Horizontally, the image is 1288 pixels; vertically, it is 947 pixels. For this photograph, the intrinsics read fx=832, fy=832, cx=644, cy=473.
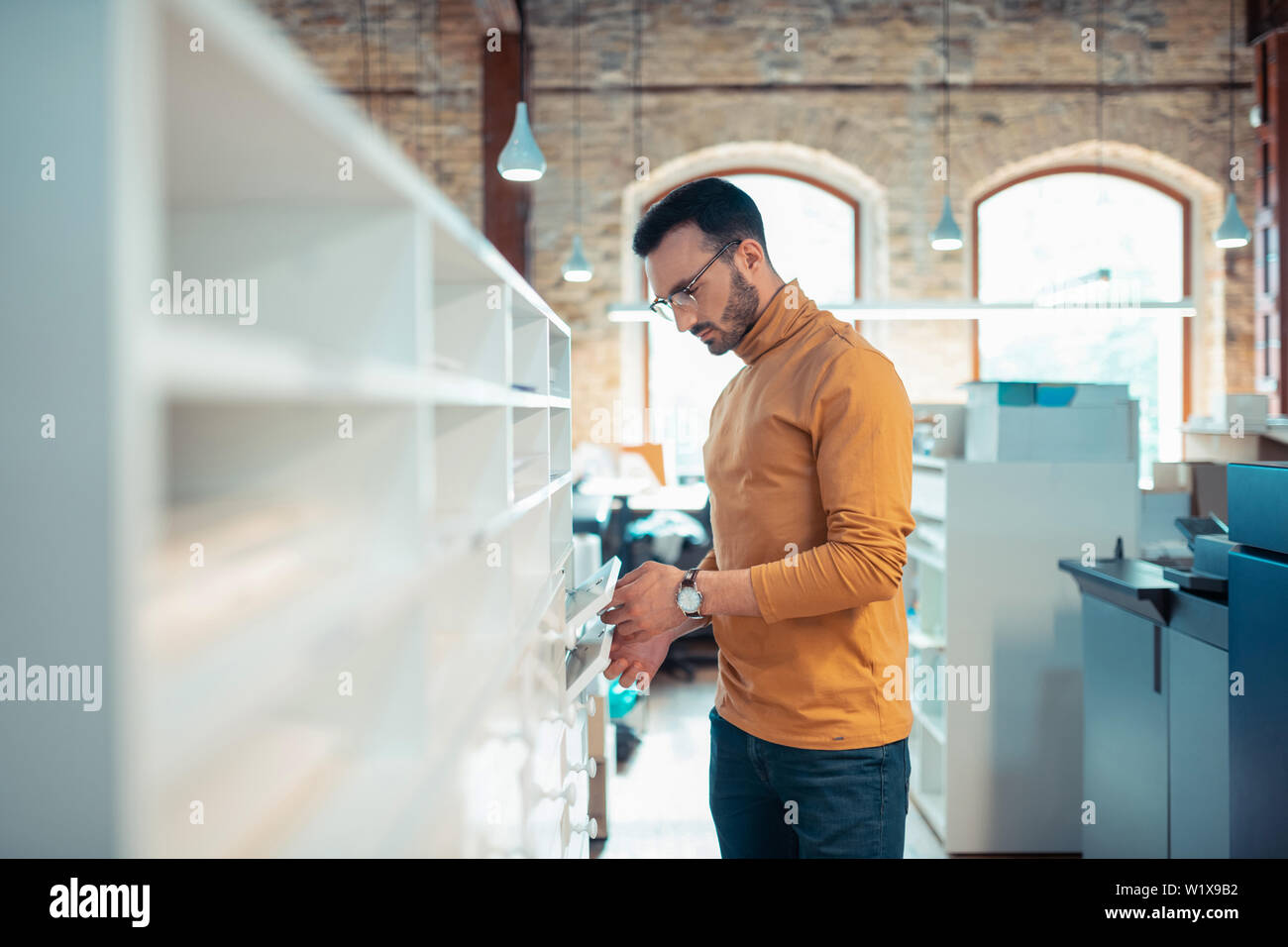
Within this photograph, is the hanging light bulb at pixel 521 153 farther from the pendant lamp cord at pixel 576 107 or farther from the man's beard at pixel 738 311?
the man's beard at pixel 738 311

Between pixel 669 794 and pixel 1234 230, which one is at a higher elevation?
pixel 1234 230

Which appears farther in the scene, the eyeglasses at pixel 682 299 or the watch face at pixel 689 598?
the eyeglasses at pixel 682 299

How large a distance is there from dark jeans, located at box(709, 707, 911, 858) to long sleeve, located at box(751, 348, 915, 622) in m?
0.27

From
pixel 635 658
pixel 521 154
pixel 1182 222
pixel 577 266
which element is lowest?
pixel 635 658

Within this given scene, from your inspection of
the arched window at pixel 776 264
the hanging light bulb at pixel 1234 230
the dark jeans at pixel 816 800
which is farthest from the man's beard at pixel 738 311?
the arched window at pixel 776 264

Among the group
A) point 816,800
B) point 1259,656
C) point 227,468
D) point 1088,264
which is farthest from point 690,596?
point 1088,264

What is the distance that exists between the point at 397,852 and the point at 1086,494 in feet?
9.59

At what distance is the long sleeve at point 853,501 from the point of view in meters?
1.33

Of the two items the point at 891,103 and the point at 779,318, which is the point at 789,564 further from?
the point at 891,103

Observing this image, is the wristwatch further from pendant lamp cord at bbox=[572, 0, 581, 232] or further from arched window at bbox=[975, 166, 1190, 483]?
arched window at bbox=[975, 166, 1190, 483]

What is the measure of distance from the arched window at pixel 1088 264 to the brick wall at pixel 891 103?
0.30m

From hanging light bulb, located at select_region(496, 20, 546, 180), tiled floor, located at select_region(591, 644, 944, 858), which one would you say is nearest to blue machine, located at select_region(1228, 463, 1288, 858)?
tiled floor, located at select_region(591, 644, 944, 858)

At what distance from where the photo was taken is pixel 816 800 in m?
1.41

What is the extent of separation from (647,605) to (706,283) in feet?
2.01
